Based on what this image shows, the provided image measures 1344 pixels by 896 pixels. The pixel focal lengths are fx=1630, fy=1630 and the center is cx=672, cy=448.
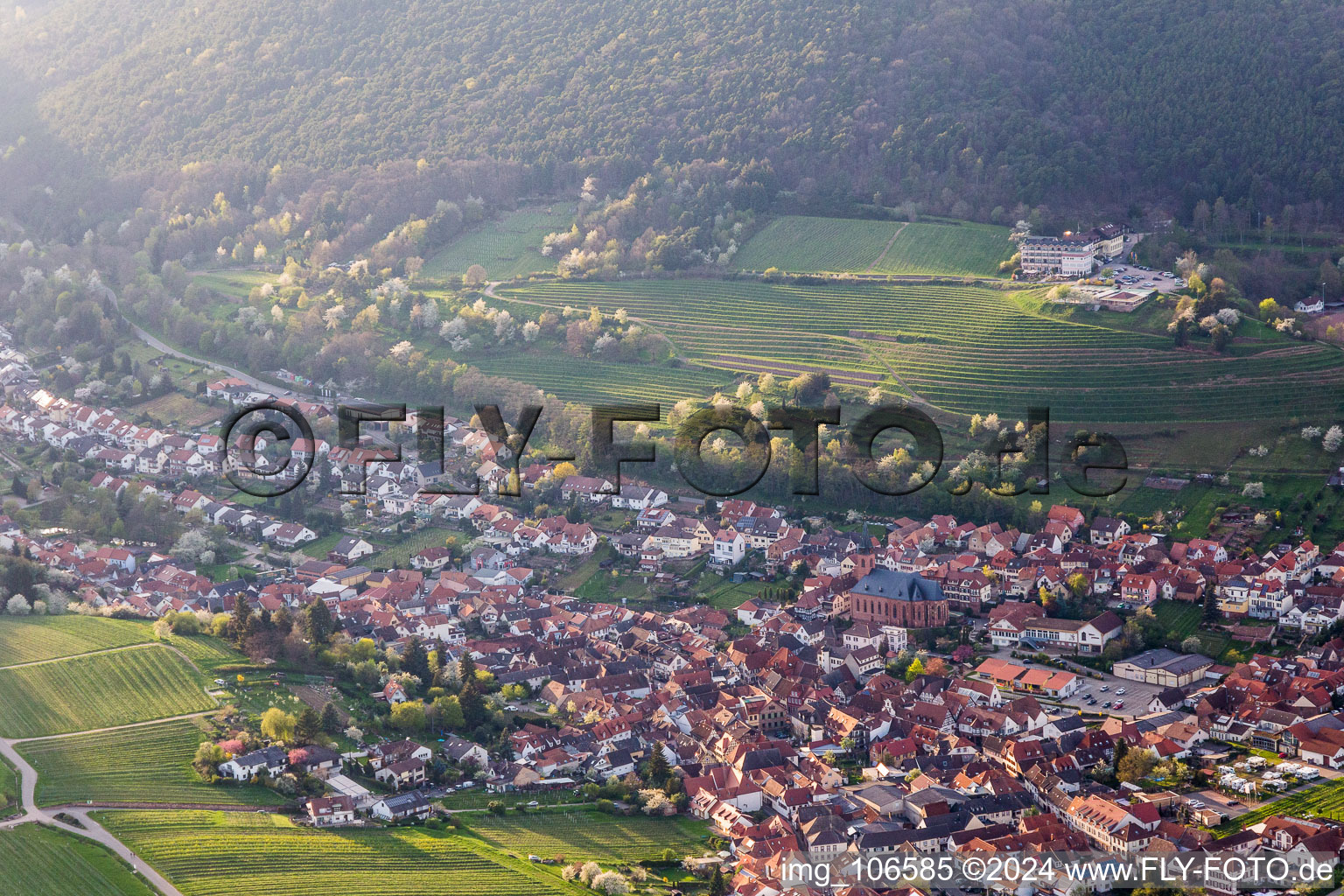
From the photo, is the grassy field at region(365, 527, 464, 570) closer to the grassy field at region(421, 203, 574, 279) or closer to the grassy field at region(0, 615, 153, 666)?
the grassy field at region(0, 615, 153, 666)

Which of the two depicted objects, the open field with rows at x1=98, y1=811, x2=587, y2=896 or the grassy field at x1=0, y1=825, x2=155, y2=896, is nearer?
the grassy field at x1=0, y1=825, x2=155, y2=896

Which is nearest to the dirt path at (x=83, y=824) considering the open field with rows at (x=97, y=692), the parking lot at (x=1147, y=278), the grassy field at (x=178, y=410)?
the open field with rows at (x=97, y=692)

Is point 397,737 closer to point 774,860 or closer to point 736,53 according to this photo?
point 774,860

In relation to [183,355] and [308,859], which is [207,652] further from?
[183,355]

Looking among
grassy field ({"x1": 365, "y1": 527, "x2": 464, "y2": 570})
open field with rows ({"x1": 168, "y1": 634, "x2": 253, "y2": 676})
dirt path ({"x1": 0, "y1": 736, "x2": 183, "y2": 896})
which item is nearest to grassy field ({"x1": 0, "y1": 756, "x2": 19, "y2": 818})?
dirt path ({"x1": 0, "y1": 736, "x2": 183, "y2": 896})

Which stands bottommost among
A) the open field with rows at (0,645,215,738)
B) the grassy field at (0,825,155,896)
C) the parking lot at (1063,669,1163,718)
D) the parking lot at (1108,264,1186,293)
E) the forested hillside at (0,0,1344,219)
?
the grassy field at (0,825,155,896)

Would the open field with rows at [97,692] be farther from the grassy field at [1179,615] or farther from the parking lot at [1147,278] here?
the parking lot at [1147,278]

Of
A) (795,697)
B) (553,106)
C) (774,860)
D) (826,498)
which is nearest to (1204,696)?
(795,697)
